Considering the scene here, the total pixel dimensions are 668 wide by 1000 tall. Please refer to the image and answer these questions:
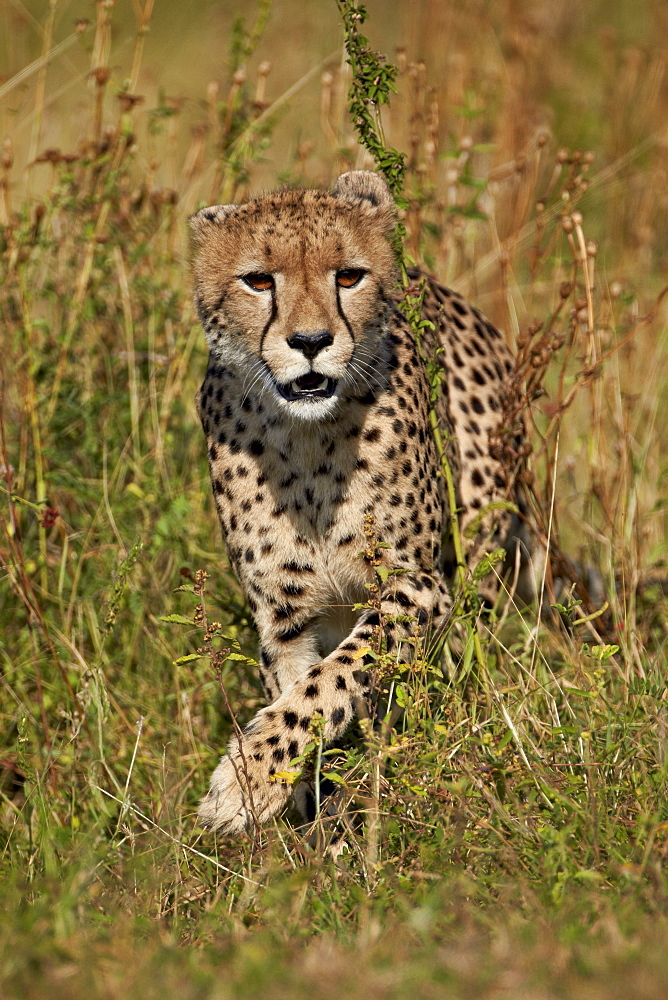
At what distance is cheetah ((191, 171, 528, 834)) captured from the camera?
9.14 ft

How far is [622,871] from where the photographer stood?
215 centimetres

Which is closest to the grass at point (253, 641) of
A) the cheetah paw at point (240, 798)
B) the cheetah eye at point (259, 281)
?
the cheetah paw at point (240, 798)

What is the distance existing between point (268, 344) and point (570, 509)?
207cm

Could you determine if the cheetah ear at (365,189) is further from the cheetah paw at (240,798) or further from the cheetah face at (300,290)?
the cheetah paw at (240,798)

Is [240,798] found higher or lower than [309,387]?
lower

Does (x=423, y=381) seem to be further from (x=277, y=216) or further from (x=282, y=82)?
(x=282, y=82)

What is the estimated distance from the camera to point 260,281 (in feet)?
9.41

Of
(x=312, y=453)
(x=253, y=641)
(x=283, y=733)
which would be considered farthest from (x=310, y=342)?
(x=253, y=641)

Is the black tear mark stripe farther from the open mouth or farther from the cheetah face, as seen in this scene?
the open mouth

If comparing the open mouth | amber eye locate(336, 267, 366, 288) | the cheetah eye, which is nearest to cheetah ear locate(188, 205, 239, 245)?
the cheetah eye

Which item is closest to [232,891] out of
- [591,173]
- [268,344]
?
[268,344]

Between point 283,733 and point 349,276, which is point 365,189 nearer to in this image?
point 349,276

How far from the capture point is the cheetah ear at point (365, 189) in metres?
3.10

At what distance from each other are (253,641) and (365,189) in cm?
133
